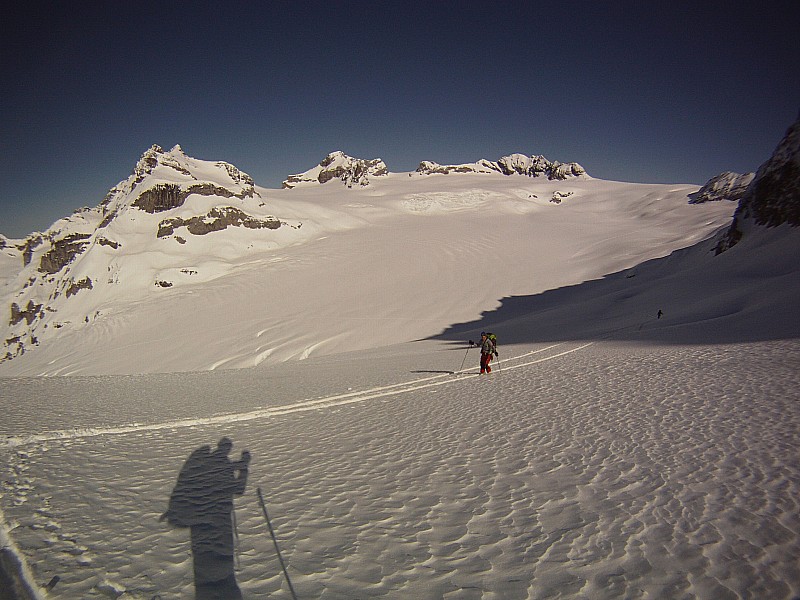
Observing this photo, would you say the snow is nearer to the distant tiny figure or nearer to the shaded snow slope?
the distant tiny figure

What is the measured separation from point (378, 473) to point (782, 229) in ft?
87.2

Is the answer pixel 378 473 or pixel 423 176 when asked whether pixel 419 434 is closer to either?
pixel 378 473

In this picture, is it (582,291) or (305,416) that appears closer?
(305,416)

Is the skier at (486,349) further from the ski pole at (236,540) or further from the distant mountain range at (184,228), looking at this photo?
the distant mountain range at (184,228)

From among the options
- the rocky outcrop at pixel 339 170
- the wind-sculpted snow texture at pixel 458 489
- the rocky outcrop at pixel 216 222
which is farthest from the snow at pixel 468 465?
the rocky outcrop at pixel 339 170

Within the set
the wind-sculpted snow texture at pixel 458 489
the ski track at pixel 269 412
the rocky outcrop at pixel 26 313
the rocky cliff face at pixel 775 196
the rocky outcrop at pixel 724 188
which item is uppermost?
the rocky outcrop at pixel 724 188

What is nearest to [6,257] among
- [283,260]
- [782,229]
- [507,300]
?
[283,260]

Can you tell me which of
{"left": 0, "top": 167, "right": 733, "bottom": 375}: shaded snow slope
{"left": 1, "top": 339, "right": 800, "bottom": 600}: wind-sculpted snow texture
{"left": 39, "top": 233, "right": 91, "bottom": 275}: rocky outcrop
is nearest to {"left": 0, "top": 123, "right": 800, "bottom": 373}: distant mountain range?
{"left": 39, "top": 233, "right": 91, "bottom": 275}: rocky outcrop

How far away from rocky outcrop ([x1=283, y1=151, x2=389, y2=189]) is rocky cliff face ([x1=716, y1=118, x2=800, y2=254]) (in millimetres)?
100565

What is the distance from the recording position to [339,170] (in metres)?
127

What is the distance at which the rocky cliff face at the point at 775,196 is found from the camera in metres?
21.6

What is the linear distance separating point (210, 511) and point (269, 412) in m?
3.83

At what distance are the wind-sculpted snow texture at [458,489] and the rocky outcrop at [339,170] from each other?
11508 centimetres

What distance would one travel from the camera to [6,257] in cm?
9956
